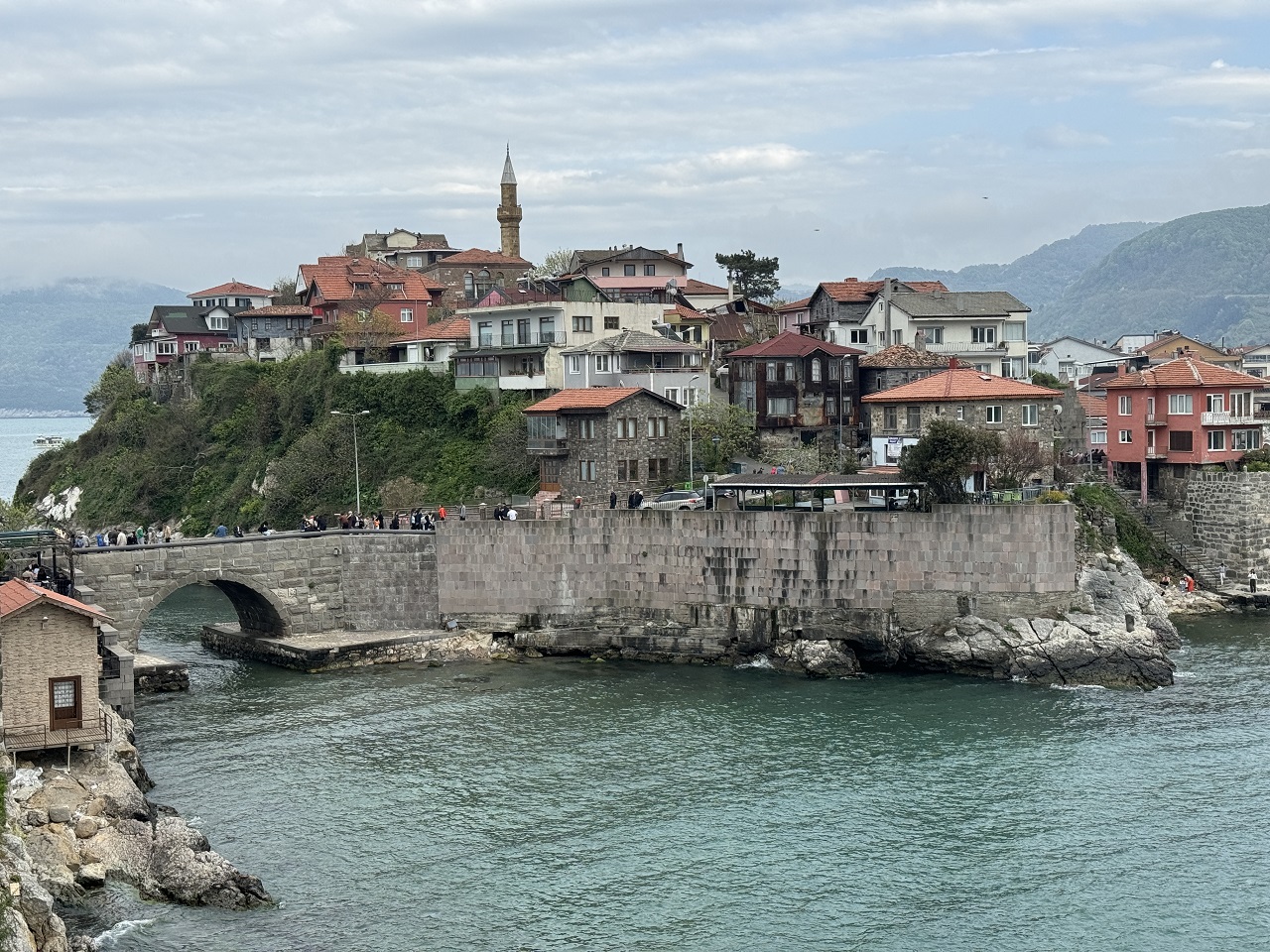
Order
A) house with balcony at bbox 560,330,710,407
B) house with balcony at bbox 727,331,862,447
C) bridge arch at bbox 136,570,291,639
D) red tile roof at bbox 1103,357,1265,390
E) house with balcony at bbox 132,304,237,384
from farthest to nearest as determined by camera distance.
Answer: house with balcony at bbox 132,304,237,384, house with balcony at bbox 560,330,710,407, house with balcony at bbox 727,331,862,447, red tile roof at bbox 1103,357,1265,390, bridge arch at bbox 136,570,291,639

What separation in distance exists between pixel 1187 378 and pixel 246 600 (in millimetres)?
41818

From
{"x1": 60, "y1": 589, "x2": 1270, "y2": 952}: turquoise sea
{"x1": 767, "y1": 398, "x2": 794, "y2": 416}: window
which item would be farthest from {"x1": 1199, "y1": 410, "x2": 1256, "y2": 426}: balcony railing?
{"x1": 767, "y1": 398, "x2": 794, "y2": 416}: window

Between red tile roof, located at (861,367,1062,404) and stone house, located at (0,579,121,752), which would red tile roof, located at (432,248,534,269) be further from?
stone house, located at (0,579,121,752)

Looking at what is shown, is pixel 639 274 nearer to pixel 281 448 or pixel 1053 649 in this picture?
pixel 281 448

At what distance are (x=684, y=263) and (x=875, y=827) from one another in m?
64.2

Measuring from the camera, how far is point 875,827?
35625mm

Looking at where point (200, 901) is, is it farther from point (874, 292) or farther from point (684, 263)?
point (684, 263)

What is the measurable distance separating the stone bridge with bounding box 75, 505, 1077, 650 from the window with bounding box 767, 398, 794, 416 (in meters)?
21.5

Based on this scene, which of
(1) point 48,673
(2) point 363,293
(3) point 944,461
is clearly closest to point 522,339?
(2) point 363,293

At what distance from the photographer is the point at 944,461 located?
51.1m

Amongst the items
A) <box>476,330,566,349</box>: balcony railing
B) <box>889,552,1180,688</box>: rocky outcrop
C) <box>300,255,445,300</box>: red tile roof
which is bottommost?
<box>889,552,1180,688</box>: rocky outcrop

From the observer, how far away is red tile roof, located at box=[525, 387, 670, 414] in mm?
66438

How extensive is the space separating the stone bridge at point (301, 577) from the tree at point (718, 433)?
59.4 feet

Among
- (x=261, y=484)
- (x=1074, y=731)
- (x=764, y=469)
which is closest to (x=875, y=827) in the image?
(x=1074, y=731)
